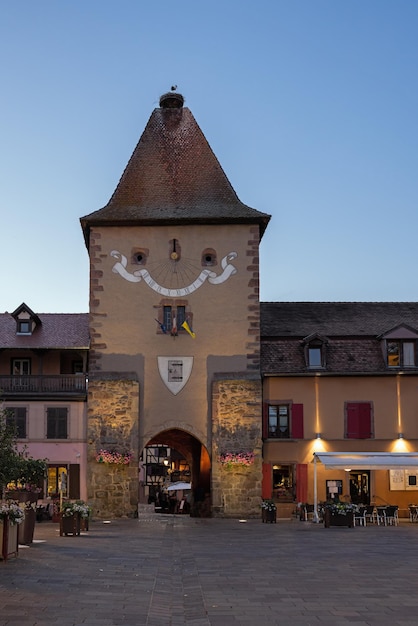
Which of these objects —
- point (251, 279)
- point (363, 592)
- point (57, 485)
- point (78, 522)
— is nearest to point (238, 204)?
point (251, 279)

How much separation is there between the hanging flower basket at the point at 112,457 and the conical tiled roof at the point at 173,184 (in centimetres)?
859

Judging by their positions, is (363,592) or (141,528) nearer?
(363,592)

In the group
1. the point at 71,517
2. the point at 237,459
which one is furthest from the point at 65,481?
the point at 71,517

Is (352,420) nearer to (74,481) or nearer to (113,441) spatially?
(113,441)

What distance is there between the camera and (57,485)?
110 feet

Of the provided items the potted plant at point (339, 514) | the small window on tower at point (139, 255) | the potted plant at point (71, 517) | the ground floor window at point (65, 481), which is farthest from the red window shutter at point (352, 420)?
the potted plant at point (71, 517)

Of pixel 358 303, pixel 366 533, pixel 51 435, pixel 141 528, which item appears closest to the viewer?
pixel 366 533

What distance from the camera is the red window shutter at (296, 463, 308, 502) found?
31781mm

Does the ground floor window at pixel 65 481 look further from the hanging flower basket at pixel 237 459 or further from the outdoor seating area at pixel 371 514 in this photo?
the outdoor seating area at pixel 371 514

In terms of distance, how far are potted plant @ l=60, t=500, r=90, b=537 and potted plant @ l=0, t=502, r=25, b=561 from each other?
6272 millimetres

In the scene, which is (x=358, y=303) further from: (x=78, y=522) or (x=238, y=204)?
(x=78, y=522)

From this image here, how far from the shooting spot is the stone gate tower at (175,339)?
3178 cm

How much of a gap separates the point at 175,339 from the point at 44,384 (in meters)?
5.70

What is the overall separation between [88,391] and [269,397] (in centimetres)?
676
